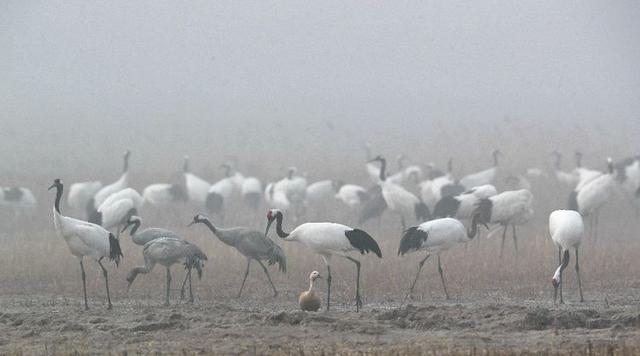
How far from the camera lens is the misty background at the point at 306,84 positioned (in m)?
34.6

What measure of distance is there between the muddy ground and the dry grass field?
0.06 feet

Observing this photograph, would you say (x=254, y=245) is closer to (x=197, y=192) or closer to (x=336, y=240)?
(x=336, y=240)

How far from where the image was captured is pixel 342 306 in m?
12.3

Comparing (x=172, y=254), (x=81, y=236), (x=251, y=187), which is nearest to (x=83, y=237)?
(x=81, y=236)

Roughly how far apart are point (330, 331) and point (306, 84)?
5486cm

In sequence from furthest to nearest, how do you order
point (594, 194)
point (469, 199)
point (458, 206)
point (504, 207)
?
point (594, 194) < point (469, 199) < point (458, 206) < point (504, 207)

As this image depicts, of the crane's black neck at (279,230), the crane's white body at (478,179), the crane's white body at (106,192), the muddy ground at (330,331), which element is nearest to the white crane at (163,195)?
the crane's white body at (106,192)

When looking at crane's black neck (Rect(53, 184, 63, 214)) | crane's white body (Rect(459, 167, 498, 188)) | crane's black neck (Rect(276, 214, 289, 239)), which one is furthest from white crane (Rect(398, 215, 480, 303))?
crane's white body (Rect(459, 167, 498, 188))

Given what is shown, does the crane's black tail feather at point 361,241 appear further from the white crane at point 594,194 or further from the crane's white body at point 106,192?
the crane's white body at point 106,192

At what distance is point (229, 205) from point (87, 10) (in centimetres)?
5459

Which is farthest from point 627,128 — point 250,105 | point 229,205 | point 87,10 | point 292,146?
point 87,10

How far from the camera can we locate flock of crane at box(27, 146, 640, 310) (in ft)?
40.3

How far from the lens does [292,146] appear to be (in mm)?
37406

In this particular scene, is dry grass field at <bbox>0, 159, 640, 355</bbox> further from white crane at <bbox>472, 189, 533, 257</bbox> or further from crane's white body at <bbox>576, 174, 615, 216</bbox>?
crane's white body at <bbox>576, 174, 615, 216</bbox>
